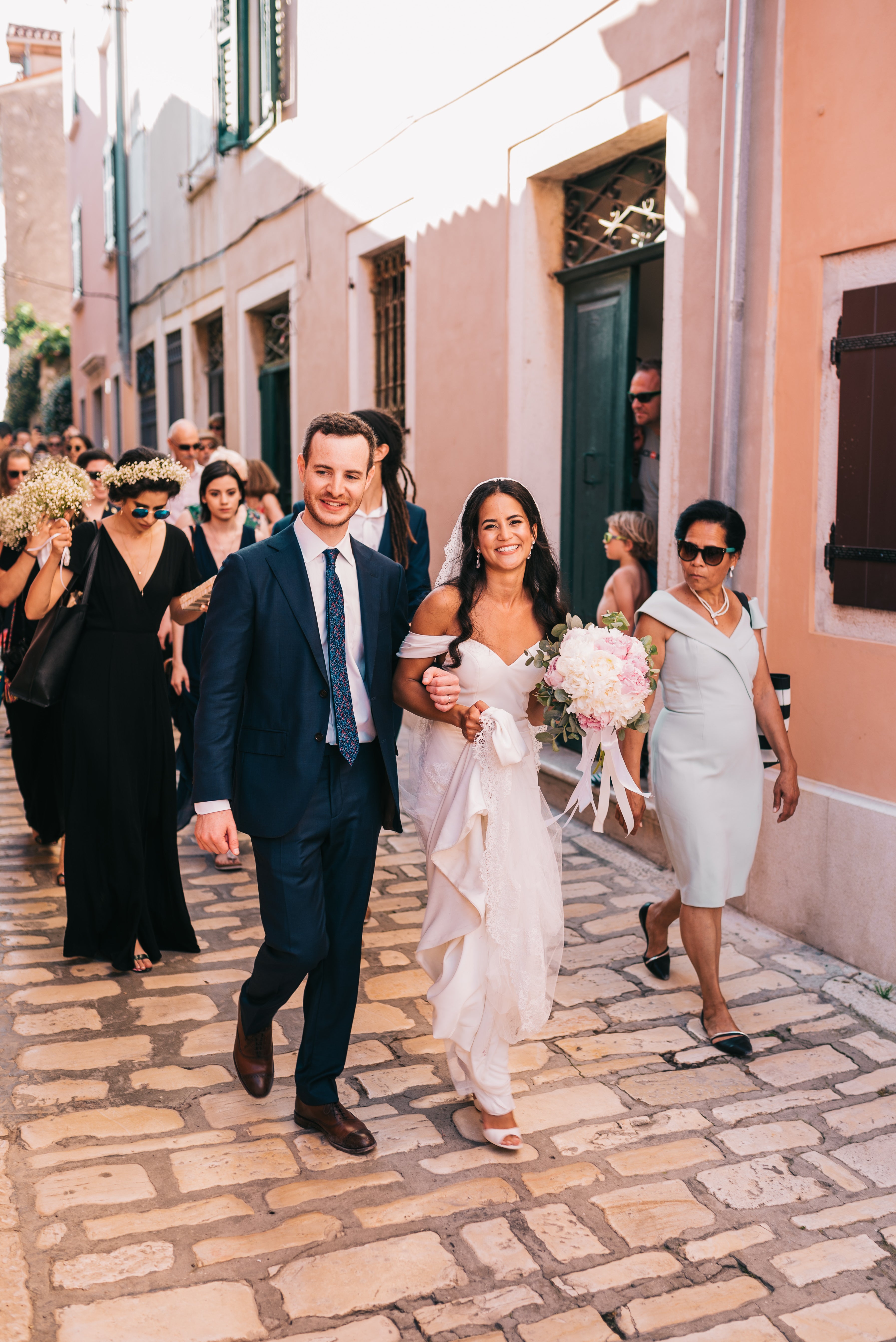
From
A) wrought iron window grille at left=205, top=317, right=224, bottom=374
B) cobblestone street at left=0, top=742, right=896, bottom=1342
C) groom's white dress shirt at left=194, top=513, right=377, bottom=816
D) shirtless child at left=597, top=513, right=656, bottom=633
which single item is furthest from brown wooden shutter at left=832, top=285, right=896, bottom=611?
wrought iron window grille at left=205, top=317, right=224, bottom=374

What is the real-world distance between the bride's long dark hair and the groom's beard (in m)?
0.39

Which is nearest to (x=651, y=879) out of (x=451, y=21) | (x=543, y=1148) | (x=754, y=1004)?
(x=754, y=1004)

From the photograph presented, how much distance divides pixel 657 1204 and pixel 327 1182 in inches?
35.1

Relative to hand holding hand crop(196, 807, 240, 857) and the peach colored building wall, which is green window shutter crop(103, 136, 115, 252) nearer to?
the peach colored building wall

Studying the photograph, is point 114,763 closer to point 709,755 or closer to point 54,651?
point 54,651

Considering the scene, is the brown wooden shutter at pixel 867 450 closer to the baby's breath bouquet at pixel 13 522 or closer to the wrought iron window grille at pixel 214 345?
the baby's breath bouquet at pixel 13 522

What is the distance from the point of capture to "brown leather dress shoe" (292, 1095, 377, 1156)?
3.45 m

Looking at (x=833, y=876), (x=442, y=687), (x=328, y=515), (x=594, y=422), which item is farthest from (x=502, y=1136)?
(x=594, y=422)

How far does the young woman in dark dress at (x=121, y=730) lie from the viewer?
15.9 ft

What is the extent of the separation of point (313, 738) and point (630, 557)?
324 centimetres

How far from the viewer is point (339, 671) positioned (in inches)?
132

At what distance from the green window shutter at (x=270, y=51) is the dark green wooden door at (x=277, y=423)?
2.48 m

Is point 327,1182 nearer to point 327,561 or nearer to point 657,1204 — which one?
point 657,1204

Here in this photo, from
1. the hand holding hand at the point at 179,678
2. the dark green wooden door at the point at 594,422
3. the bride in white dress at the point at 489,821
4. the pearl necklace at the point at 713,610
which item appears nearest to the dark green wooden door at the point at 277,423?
the dark green wooden door at the point at 594,422
